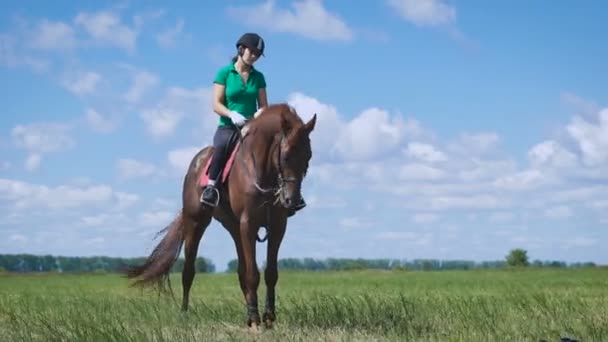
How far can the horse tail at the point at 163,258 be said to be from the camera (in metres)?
13.1

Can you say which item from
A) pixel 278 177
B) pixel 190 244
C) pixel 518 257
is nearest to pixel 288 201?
pixel 278 177

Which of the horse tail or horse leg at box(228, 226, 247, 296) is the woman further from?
the horse tail

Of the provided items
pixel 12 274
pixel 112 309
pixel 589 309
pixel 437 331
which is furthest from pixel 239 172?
pixel 12 274

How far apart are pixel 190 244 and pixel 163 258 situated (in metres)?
1.01

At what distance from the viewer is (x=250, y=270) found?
1028cm

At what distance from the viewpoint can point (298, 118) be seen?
32.2ft

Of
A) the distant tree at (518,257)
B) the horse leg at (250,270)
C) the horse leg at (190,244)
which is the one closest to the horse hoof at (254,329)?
the horse leg at (250,270)

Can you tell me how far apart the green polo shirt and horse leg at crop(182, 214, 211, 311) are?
1.75 meters

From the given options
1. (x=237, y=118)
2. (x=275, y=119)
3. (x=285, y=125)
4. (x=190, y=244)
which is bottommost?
(x=190, y=244)

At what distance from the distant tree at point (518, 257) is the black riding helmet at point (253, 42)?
186 feet

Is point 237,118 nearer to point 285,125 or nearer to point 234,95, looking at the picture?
point 234,95

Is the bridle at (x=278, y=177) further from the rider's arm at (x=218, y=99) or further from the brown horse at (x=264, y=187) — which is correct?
the rider's arm at (x=218, y=99)

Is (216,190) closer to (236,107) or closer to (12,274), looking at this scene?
(236,107)

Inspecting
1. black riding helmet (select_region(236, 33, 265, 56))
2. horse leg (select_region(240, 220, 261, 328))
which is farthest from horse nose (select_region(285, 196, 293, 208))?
black riding helmet (select_region(236, 33, 265, 56))
